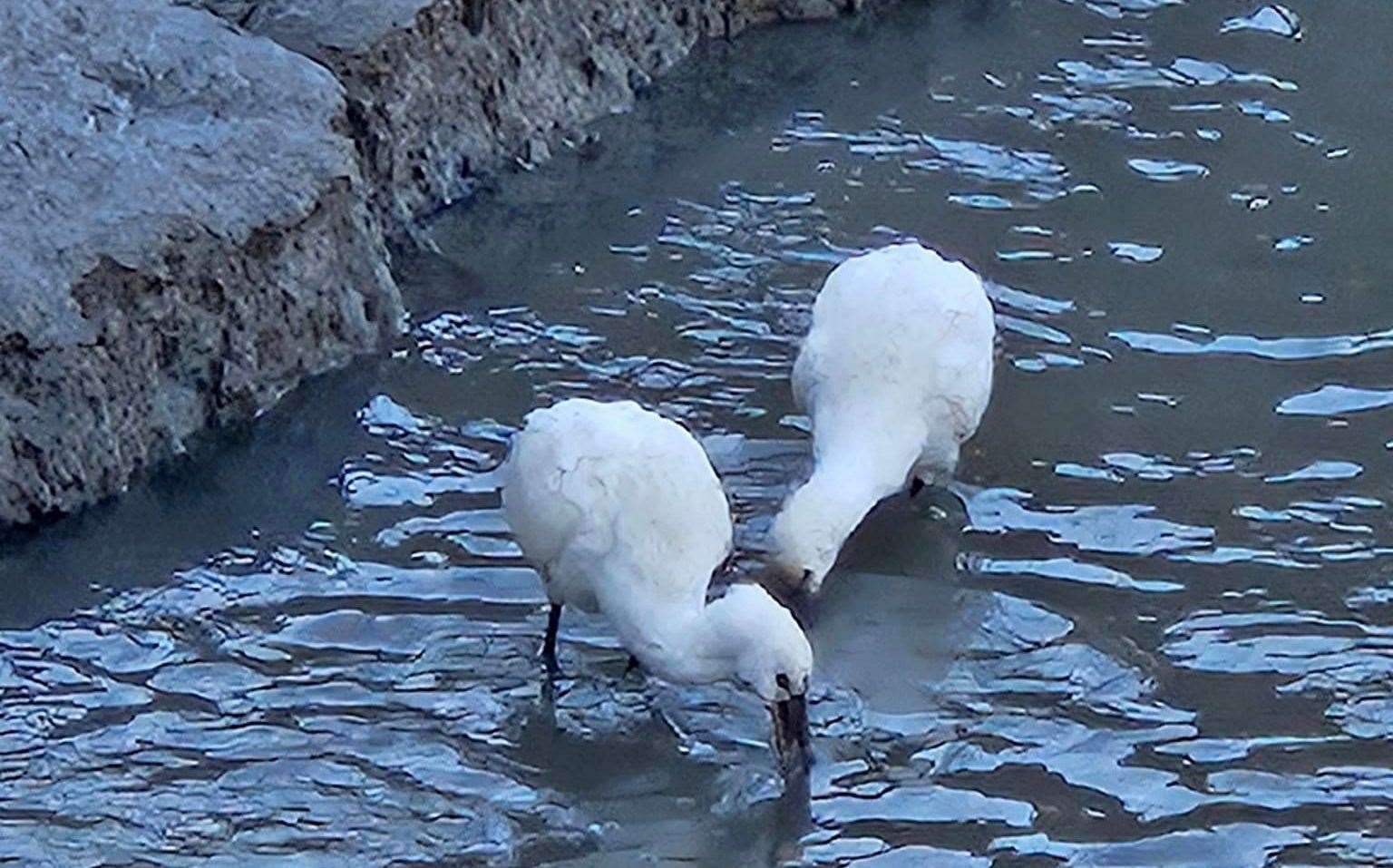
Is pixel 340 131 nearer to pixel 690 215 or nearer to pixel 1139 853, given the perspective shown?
pixel 690 215

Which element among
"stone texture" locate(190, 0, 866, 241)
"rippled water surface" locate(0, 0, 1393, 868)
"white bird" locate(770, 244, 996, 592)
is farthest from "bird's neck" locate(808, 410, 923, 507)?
"stone texture" locate(190, 0, 866, 241)

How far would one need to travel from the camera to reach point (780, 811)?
5617 millimetres

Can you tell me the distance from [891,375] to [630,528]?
1.04 m

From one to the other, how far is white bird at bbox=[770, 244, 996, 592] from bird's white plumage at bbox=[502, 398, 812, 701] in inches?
17.6

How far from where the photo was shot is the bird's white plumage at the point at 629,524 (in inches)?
233

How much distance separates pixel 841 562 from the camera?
673cm

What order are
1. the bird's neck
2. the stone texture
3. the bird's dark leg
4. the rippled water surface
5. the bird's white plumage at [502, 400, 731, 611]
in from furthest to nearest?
the stone texture, the bird's neck, the bird's dark leg, the bird's white plumage at [502, 400, 731, 611], the rippled water surface

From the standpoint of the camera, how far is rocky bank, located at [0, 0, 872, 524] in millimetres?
6820

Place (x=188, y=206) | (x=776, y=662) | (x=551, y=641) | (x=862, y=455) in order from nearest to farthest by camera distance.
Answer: (x=776, y=662) → (x=551, y=641) → (x=862, y=455) → (x=188, y=206)

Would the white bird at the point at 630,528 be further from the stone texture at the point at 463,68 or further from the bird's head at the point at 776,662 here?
the stone texture at the point at 463,68

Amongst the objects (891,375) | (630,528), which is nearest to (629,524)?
(630,528)

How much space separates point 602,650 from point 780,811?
2.73ft

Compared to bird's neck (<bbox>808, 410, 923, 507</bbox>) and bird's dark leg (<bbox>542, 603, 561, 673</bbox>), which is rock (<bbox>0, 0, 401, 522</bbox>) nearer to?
bird's dark leg (<bbox>542, 603, 561, 673</bbox>)

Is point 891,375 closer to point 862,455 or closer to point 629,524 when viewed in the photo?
point 862,455
